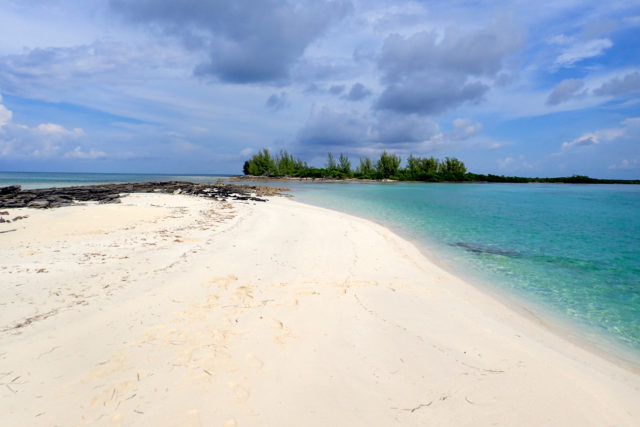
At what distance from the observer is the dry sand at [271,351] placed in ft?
8.03

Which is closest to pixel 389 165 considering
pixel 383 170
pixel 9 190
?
pixel 383 170

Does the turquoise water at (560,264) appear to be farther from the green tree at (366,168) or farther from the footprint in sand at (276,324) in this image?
the green tree at (366,168)

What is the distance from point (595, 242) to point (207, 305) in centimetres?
1380

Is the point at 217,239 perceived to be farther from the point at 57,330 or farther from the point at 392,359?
the point at 392,359

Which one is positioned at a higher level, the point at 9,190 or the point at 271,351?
the point at 9,190

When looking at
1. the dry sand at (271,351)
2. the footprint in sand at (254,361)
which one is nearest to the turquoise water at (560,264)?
the dry sand at (271,351)

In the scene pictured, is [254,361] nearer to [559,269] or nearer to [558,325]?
[558,325]

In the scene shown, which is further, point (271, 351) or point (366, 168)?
point (366, 168)

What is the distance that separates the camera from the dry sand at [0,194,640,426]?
8.03ft

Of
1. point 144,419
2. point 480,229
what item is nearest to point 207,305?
point 144,419

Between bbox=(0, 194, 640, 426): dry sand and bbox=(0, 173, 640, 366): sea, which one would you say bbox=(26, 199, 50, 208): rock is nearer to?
bbox=(0, 194, 640, 426): dry sand

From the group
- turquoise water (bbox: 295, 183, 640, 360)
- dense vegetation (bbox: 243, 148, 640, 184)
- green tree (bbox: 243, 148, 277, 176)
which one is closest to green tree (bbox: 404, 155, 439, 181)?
dense vegetation (bbox: 243, 148, 640, 184)

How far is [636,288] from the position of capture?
6.47 metres

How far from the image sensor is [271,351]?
322cm
